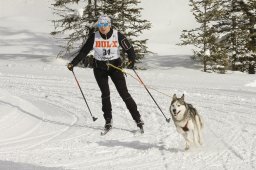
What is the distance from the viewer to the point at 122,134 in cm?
862

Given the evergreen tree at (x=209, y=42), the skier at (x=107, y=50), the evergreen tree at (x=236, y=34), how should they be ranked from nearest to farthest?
the skier at (x=107, y=50) → the evergreen tree at (x=209, y=42) → the evergreen tree at (x=236, y=34)

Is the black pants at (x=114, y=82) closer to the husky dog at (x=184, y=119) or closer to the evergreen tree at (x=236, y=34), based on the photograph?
the husky dog at (x=184, y=119)

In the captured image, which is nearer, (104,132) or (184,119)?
(184,119)

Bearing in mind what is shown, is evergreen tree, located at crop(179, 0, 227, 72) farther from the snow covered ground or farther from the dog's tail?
the dog's tail

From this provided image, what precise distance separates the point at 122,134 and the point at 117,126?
754mm

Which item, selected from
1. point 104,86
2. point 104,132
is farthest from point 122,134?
point 104,86

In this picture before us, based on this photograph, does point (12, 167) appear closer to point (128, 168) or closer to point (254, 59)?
point (128, 168)

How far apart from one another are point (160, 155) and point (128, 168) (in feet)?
2.60

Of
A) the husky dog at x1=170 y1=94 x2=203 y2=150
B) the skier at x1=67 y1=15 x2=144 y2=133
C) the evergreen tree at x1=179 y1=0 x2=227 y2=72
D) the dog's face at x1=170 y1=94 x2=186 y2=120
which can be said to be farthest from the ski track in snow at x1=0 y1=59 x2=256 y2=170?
the evergreen tree at x1=179 y1=0 x2=227 y2=72

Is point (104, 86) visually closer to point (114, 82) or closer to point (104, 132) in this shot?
point (114, 82)

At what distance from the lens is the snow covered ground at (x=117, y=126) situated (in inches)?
262

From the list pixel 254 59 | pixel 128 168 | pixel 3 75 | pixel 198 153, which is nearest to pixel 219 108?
pixel 198 153

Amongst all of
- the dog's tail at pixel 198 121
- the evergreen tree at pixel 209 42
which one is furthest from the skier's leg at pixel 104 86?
the evergreen tree at pixel 209 42

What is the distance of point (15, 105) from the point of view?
10.3m
